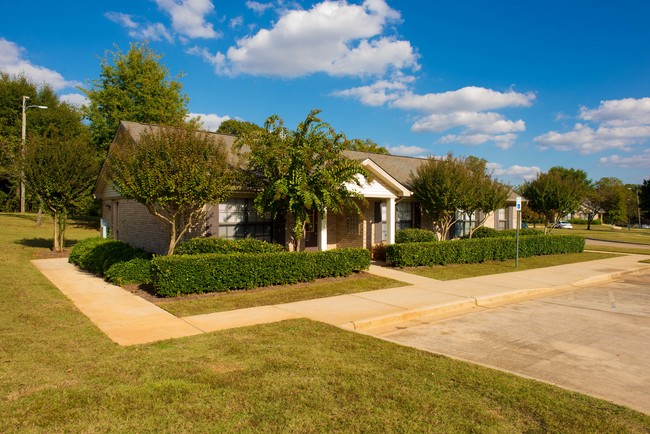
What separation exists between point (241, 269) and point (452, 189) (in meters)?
10.4

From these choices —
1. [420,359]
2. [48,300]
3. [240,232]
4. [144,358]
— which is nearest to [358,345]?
[420,359]

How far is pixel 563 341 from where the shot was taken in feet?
23.5

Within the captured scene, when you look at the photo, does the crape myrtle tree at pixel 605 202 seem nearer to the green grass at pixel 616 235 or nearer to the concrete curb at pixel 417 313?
the green grass at pixel 616 235

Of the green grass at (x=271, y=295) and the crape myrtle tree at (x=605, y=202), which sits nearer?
the green grass at (x=271, y=295)

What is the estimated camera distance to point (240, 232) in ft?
46.5

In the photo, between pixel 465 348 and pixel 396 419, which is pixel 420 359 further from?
pixel 396 419

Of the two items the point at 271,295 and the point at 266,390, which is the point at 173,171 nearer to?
the point at 271,295

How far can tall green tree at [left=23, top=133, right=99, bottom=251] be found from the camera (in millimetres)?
16984

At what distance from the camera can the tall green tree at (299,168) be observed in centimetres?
1227

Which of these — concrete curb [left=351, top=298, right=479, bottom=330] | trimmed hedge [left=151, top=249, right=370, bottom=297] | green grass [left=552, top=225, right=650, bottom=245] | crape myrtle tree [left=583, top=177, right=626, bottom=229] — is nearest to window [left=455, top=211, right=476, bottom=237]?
trimmed hedge [left=151, top=249, right=370, bottom=297]

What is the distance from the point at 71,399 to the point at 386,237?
14602 millimetres

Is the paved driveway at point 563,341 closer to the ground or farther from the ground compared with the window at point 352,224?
closer to the ground

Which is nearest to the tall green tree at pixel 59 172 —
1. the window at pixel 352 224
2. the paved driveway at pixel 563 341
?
the window at pixel 352 224

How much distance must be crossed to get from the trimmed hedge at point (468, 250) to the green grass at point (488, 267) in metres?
0.29
